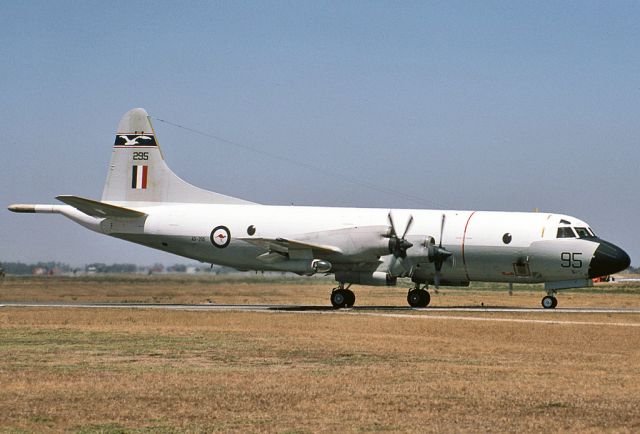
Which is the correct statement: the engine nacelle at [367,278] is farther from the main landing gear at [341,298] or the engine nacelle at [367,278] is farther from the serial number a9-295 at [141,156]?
the serial number a9-295 at [141,156]

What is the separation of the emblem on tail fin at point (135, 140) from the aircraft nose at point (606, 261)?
22666 millimetres

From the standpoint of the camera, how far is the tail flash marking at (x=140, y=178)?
47.2 m

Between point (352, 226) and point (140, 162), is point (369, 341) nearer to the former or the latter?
point (352, 226)

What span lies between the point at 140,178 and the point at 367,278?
13.4 metres

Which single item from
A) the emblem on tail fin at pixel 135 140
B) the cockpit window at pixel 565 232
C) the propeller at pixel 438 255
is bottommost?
the propeller at pixel 438 255

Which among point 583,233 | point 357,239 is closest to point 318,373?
point 357,239

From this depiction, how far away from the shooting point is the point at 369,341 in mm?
27391

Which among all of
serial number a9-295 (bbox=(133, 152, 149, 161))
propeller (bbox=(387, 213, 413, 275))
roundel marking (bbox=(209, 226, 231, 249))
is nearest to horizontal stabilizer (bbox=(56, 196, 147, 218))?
serial number a9-295 (bbox=(133, 152, 149, 161))

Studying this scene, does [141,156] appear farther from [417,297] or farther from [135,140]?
[417,297]

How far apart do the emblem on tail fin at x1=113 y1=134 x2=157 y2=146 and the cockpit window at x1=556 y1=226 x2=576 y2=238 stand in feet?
68.5

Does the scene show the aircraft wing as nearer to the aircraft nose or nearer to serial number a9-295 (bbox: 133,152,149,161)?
serial number a9-295 (bbox: 133,152,149,161)

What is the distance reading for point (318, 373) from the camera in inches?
787

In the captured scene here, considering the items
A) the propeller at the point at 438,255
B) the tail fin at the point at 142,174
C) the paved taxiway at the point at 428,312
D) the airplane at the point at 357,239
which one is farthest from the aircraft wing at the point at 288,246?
the tail fin at the point at 142,174

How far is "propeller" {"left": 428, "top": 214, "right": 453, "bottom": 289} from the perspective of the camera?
41.1 meters
